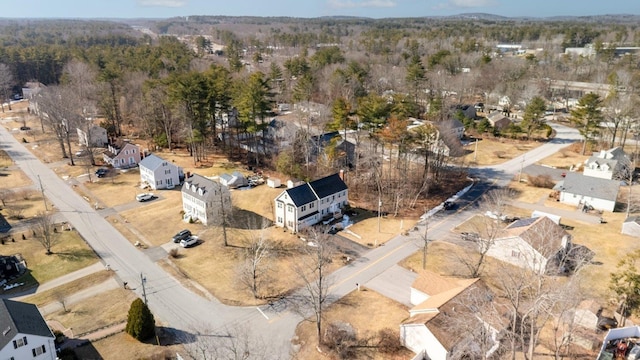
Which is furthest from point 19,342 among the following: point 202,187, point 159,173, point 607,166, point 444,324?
point 607,166

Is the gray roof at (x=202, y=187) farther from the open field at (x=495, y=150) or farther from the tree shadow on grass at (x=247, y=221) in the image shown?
the open field at (x=495, y=150)

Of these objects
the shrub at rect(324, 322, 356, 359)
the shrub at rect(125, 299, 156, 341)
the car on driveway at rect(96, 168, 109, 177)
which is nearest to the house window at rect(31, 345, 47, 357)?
the shrub at rect(125, 299, 156, 341)

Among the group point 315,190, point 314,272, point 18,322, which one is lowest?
point 314,272

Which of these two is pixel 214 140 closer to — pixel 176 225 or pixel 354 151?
pixel 354 151

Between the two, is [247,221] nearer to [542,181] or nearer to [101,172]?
[101,172]

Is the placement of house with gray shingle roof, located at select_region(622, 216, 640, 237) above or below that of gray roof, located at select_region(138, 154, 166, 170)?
below

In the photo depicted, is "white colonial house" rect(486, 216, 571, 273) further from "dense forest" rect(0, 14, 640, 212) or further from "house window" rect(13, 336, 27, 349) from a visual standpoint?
"house window" rect(13, 336, 27, 349)

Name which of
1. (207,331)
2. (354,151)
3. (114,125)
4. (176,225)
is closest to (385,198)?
(354,151)
